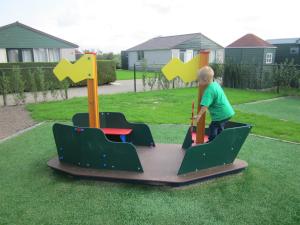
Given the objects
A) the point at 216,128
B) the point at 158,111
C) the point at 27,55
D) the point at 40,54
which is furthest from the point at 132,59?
the point at 216,128

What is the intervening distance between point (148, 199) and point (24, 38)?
71.5 feet

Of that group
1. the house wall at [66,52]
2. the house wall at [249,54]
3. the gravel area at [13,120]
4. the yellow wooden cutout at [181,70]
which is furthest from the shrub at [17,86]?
the house wall at [249,54]

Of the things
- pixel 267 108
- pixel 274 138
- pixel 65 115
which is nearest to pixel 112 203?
pixel 274 138

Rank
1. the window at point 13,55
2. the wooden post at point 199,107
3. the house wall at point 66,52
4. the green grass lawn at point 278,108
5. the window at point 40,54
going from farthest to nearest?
the house wall at point 66,52, the window at point 40,54, the window at point 13,55, the green grass lawn at point 278,108, the wooden post at point 199,107

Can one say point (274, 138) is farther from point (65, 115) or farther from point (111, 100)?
point (111, 100)

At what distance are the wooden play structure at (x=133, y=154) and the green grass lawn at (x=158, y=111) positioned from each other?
262 cm

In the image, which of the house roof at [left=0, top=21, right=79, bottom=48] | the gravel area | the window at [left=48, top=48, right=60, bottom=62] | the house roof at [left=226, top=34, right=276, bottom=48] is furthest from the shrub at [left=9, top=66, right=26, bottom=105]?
the house roof at [left=226, top=34, right=276, bottom=48]

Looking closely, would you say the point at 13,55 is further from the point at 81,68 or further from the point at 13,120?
the point at 81,68

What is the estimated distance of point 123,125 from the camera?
16.9ft

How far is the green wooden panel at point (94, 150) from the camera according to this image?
3787 millimetres

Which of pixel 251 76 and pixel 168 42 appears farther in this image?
pixel 168 42

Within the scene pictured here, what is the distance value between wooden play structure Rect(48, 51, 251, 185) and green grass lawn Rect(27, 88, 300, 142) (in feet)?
8.61

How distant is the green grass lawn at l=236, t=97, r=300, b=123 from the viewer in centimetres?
833

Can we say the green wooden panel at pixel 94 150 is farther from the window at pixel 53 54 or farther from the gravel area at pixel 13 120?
the window at pixel 53 54
